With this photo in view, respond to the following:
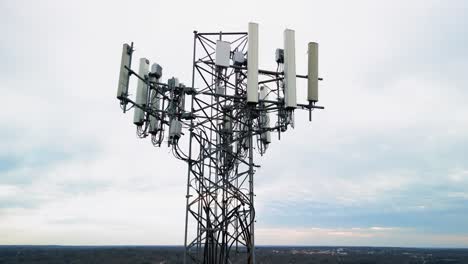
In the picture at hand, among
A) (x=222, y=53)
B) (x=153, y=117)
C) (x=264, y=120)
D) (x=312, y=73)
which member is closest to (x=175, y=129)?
(x=153, y=117)

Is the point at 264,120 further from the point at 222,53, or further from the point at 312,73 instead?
the point at 222,53

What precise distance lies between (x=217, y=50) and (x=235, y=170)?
3.59 meters

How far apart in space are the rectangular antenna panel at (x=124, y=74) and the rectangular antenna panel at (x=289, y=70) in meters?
4.07

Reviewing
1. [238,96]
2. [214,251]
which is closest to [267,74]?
[238,96]

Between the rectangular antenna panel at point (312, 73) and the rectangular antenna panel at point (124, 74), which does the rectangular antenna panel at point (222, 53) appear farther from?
the rectangular antenna panel at point (124, 74)

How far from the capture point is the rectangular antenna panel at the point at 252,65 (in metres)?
9.90

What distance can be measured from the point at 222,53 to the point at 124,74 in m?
2.79

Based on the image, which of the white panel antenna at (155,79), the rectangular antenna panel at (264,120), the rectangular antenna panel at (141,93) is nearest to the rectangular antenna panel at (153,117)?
the white panel antenna at (155,79)

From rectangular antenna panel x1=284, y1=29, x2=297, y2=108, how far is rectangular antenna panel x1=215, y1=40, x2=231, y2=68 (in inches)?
62.1

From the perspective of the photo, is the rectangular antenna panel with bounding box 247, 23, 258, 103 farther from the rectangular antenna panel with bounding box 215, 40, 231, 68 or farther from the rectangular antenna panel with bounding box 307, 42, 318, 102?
the rectangular antenna panel with bounding box 307, 42, 318, 102

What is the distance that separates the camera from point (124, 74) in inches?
377

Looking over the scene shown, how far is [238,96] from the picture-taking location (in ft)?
36.6

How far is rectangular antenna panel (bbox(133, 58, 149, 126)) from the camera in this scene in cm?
1036

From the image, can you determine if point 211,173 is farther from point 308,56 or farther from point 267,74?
point 308,56
